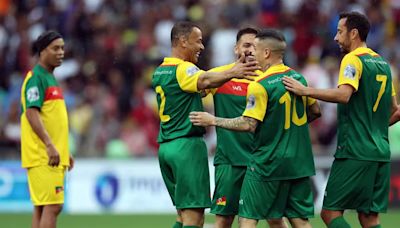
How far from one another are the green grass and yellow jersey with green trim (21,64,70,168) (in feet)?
13.1

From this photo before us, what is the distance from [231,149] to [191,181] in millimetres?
1092

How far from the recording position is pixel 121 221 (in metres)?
16.6

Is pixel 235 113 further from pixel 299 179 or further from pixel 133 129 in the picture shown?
pixel 133 129

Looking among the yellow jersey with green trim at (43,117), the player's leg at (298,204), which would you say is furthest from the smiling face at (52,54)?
the player's leg at (298,204)

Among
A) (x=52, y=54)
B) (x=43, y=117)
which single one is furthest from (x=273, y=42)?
(x=43, y=117)

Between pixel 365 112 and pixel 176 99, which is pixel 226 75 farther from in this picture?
pixel 365 112

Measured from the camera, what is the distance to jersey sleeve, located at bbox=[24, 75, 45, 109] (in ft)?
37.8

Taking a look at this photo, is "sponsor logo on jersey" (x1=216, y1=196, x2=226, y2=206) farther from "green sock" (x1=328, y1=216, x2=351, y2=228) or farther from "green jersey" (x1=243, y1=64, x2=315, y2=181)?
"green sock" (x1=328, y1=216, x2=351, y2=228)

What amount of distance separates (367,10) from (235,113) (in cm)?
1006

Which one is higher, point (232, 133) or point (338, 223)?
point (232, 133)

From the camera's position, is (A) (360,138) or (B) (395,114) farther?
(B) (395,114)

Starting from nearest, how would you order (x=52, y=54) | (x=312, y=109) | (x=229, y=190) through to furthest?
(x=312, y=109), (x=229, y=190), (x=52, y=54)

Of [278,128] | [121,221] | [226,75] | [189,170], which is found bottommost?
[121,221]

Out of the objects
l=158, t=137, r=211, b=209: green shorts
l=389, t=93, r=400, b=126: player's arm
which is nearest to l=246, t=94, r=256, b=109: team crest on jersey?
l=158, t=137, r=211, b=209: green shorts
